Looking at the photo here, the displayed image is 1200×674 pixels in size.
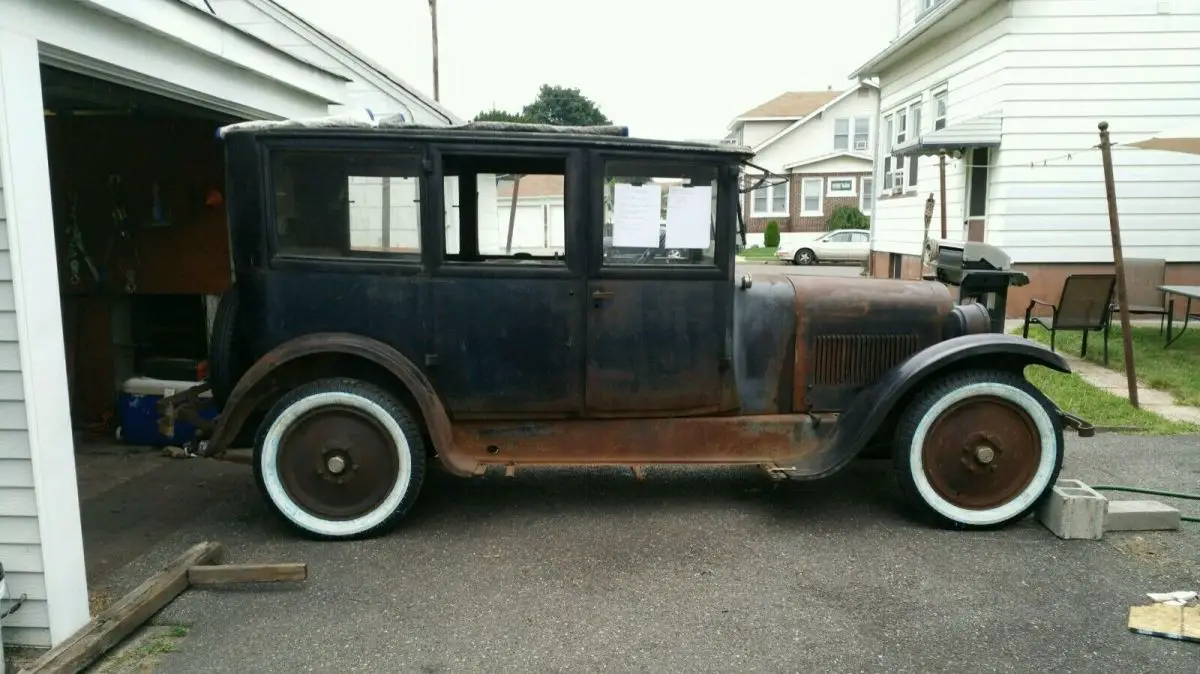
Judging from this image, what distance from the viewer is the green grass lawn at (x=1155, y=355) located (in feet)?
24.0

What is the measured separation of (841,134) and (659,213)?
32755 millimetres

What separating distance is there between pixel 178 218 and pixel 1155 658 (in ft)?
22.2

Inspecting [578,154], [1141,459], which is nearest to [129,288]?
[578,154]

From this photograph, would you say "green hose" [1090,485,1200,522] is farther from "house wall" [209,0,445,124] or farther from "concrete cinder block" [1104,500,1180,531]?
"house wall" [209,0,445,124]

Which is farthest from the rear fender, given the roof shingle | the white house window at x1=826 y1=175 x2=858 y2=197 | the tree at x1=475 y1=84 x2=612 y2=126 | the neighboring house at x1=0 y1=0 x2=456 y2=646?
the tree at x1=475 y1=84 x2=612 y2=126

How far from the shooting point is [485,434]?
4.36 m

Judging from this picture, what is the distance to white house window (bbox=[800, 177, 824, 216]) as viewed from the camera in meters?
33.1

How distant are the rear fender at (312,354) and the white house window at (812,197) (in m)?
31.0

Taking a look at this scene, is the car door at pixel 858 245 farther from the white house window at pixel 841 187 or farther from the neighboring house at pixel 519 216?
the neighboring house at pixel 519 216

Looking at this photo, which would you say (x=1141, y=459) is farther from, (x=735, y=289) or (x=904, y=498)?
(x=735, y=289)

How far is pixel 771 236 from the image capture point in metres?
32.7

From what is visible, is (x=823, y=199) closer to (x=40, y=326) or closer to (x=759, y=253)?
(x=759, y=253)

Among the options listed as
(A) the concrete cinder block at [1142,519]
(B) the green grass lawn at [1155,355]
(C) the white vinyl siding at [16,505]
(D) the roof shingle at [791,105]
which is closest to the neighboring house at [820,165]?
Result: (D) the roof shingle at [791,105]

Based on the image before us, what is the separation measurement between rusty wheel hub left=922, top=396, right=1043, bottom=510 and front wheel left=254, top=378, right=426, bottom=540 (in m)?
2.66
